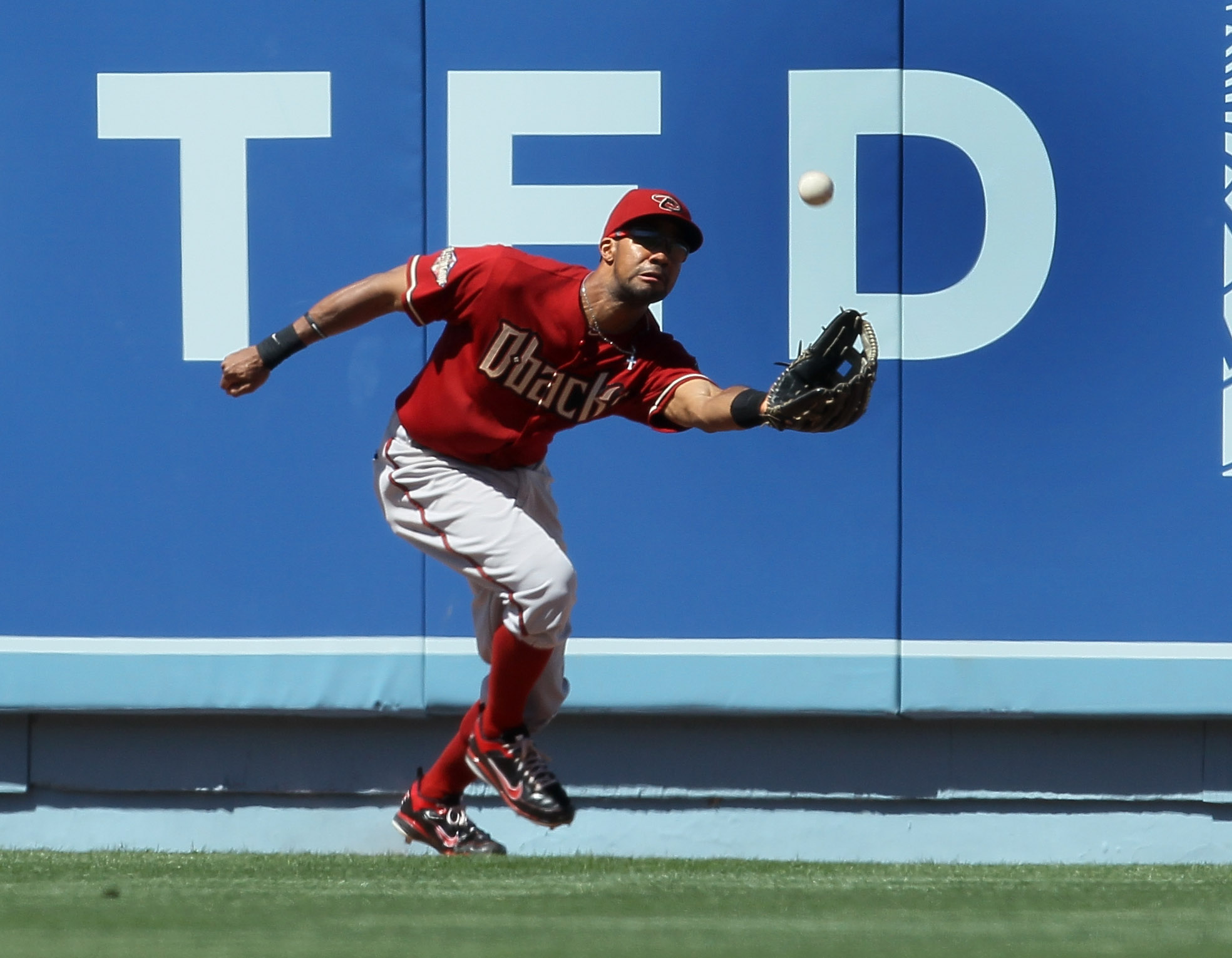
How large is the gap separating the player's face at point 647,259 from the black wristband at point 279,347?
75cm

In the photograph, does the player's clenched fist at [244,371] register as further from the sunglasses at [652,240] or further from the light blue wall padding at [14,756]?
the light blue wall padding at [14,756]

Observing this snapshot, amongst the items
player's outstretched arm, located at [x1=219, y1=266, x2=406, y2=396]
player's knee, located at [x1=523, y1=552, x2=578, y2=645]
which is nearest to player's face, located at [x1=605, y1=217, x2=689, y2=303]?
player's outstretched arm, located at [x1=219, y1=266, x2=406, y2=396]

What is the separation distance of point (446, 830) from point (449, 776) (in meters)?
0.14

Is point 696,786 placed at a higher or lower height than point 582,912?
lower

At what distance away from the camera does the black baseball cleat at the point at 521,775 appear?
10.6ft

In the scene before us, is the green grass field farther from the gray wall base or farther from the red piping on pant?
the gray wall base

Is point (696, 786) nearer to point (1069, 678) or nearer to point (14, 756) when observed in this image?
point (1069, 678)

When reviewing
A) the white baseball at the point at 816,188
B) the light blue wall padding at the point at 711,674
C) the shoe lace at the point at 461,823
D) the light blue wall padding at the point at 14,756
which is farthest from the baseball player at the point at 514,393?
the light blue wall padding at the point at 14,756

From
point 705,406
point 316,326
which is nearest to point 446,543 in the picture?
point 316,326

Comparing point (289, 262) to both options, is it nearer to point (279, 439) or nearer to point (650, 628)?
point (279, 439)

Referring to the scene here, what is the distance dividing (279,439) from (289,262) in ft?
1.75

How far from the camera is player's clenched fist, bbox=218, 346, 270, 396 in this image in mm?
3193

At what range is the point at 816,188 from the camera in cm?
367

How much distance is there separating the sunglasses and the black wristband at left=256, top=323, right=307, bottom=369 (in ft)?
2.54
